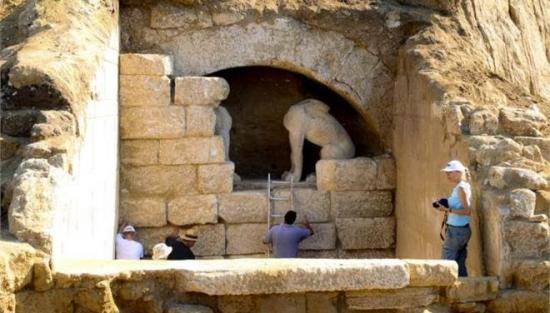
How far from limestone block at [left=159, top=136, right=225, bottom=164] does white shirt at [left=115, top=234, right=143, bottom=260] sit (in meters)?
1.06

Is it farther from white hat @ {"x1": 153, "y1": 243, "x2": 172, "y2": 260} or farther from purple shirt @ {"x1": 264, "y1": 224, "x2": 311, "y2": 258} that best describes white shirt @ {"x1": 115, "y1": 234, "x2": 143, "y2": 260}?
purple shirt @ {"x1": 264, "y1": 224, "x2": 311, "y2": 258}

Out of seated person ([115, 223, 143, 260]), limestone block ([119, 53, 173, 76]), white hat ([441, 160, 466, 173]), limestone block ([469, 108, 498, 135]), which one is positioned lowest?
seated person ([115, 223, 143, 260])

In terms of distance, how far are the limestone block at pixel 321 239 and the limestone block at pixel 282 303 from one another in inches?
163

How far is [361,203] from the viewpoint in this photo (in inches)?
461

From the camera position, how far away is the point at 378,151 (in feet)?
40.1

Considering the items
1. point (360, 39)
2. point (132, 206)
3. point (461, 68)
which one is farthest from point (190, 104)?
point (461, 68)

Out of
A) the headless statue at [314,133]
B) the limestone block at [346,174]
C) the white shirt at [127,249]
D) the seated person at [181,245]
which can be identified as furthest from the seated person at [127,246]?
the limestone block at [346,174]

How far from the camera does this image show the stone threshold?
715 cm

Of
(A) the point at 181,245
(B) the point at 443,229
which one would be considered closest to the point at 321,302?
(B) the point at 443,229

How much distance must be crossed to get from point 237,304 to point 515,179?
2729 mm

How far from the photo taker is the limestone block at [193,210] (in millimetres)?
11281

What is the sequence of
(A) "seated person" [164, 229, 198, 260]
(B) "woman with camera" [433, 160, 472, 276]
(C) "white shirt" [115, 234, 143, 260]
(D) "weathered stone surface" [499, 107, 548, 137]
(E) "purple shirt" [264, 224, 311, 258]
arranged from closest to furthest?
(B) "woman with camera" [433, 160, 472, 276] < (D) "weathered stone surface" [499, 107, 548, 137] < (A) "seated person" [164, 229, 198, 260] < (C) "white shirt" [115, 234, 143, 260] < (E) "purple shirt" [264, 224, 311, 258]

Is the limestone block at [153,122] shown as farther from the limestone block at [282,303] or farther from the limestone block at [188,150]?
the limestone block at [282,303]

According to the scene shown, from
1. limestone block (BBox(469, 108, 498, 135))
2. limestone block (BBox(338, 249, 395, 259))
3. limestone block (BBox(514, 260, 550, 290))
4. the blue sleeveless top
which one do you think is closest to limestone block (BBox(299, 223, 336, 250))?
limestone block (BBox(338, 249, 395, 259))
